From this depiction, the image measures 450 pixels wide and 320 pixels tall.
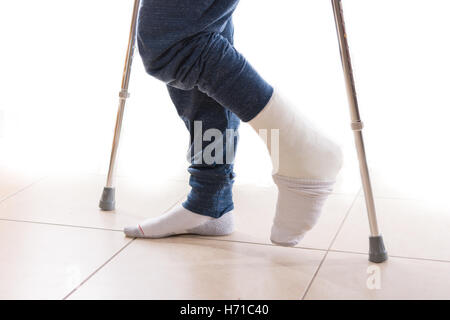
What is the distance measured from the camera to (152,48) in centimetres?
99

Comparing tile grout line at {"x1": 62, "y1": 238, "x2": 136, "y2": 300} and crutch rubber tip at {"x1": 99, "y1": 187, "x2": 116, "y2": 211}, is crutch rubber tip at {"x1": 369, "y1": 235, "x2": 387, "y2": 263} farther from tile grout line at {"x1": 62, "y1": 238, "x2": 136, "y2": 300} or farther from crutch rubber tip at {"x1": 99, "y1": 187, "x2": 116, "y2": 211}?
crutch rubber tip at {"x1": 99, "y1": 187, "x2": 116, "y2": 211}

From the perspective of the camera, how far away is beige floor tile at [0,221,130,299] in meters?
1.02

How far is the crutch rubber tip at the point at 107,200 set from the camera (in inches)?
54.7

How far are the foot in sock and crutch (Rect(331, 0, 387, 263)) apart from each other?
29 cm

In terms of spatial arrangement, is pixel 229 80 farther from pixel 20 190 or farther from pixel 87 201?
pixel 20 190

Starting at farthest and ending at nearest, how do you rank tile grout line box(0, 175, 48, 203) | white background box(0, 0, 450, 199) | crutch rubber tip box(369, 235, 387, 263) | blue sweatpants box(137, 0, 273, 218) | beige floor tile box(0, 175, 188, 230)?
white background box(0, 0, 450, 199) < tile grout line box(0, 175, 48, 203) < beige floor tile box(0, 175, 188, 230) < crutch rubber tip box(369, 235, 387, 263) < blue sweatpants box(137, 0, 273, 218)

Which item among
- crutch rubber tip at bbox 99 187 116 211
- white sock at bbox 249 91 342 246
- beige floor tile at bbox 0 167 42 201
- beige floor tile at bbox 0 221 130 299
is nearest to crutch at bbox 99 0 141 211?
crutch rubber tip at bbox 99 187 116 211

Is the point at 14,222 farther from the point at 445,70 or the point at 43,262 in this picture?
the point at 445,70

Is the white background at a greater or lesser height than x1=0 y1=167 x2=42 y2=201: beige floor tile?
greater

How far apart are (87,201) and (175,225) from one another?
29cm

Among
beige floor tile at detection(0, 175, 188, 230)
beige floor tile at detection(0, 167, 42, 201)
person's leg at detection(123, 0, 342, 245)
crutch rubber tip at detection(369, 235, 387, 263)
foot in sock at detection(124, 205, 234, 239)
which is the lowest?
crutch rubber tip at detection(369, 235, 387, 263)

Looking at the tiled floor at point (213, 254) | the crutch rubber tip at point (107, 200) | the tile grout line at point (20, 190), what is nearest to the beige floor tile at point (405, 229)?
the tiled floor at point (213, 254)

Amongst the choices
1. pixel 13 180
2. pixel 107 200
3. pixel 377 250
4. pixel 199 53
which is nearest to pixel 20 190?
pixel 13 180

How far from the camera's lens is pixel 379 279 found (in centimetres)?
105
